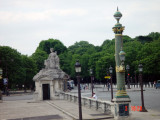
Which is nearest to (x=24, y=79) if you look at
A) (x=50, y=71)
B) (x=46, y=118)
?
(x=50, y=71)

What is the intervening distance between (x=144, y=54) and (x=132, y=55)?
10.9 m

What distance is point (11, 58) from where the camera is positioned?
2667 inches

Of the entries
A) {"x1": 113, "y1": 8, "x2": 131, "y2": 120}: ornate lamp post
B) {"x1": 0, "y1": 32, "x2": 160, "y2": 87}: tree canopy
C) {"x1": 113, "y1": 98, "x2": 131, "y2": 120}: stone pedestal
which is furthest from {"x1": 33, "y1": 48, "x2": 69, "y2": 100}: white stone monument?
{"x1": 113, "y1": 98, "x2": 131, "y2": 120}: stone pedestal

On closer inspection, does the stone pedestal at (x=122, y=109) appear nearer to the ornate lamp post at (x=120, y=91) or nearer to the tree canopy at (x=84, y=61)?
the ornate lamp post at (x=120, y=91)

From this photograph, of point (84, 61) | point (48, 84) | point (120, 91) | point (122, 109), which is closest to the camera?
point (122, 109)

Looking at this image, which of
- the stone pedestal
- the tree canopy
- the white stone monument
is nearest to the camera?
the stone pedestal

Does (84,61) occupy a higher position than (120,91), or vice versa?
(84,61)

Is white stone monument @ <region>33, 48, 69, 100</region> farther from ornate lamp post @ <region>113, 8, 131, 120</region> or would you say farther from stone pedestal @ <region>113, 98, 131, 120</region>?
stone pedestal @ <region>113, 98, 131, 120</region>

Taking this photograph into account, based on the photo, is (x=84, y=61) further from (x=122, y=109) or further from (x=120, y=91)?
(x=122, y=109)

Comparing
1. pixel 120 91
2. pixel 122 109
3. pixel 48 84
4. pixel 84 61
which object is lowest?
pixel 122 109

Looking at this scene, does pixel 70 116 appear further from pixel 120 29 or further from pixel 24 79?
pixel 24 79

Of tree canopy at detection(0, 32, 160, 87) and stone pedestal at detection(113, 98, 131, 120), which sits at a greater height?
tree canopy at detection(0, 32, 160, 87)

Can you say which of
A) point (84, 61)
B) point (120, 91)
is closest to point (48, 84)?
point (120, 91)

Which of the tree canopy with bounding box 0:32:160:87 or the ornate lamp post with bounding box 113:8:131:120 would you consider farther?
the tree canopy with bounding box 0:32:160:87
